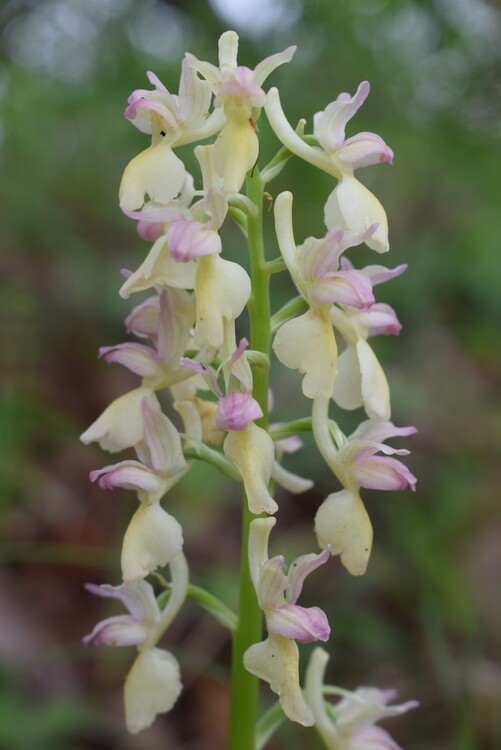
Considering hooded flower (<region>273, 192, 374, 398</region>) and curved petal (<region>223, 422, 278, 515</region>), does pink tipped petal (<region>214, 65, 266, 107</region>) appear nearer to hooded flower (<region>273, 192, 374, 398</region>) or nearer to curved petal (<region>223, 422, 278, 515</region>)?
hooded flower (<region>273, 192, 374, 398</region>)

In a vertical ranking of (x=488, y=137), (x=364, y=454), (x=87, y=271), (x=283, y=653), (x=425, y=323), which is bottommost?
(x=283, y=653)

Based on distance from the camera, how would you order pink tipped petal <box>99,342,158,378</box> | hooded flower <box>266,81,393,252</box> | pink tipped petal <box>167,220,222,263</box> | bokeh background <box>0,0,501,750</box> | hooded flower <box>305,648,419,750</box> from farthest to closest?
bokeh background <box>0,0,501,750</box> < hooded flower <box>305,648,419,750</box> < pink tipped petal <box>99,342,158,378</box> < hooded flower <box>266,81,393,252</box> < pink tipped petal <box>167,220,222,263</box>

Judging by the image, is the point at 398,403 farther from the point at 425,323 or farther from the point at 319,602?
the point at 425,323

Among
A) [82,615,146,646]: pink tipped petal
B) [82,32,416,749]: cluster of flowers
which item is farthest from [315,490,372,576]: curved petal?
[82,615,146,646]: pink tipped petal

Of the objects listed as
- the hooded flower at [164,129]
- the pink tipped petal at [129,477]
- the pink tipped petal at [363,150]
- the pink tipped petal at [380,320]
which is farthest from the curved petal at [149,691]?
the pink tipped petal at [363,150]

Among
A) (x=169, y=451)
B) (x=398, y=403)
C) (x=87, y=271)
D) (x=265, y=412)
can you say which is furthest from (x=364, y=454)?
(x=87, y=271)

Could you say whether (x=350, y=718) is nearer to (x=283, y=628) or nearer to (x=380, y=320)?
(x=283, y=628)

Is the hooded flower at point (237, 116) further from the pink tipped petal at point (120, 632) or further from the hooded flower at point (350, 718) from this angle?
the hooded flower at point (350, 718)

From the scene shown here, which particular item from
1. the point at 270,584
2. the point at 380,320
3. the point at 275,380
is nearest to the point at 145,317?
the point at 380,320
